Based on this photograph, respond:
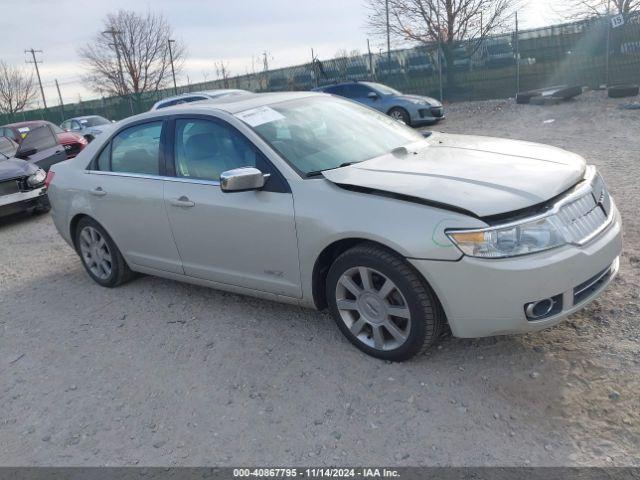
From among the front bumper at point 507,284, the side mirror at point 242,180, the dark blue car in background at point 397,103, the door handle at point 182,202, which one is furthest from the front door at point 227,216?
the dark blue car in background at point 397,103

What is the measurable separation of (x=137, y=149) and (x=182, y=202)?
89 centimetres

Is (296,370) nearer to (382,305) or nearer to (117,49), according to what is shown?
(382,305)

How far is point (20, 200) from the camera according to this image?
8531mm

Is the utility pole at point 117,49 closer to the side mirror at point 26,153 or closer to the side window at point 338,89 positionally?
the side window at point 338,89

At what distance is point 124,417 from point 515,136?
10.4 meters

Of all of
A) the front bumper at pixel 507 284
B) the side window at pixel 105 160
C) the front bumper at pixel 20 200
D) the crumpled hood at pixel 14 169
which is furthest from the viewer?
the crumpled hood at pixel 14 169

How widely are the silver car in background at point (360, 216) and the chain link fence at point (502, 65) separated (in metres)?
15.3

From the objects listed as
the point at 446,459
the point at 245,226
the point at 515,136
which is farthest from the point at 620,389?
the point at 515,136

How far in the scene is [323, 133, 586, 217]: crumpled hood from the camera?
2902 millimetres

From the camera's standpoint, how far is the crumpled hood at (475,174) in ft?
9.52

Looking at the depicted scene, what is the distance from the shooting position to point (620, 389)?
2.79m

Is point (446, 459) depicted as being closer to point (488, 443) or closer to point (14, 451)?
point (488, 443)

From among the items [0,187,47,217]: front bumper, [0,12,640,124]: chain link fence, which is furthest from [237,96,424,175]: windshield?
[0,12,640,124]: chain link fence

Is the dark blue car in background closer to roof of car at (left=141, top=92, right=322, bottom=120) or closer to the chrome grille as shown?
roof of car at (left=141, top=92, right=322, bottom=120)
